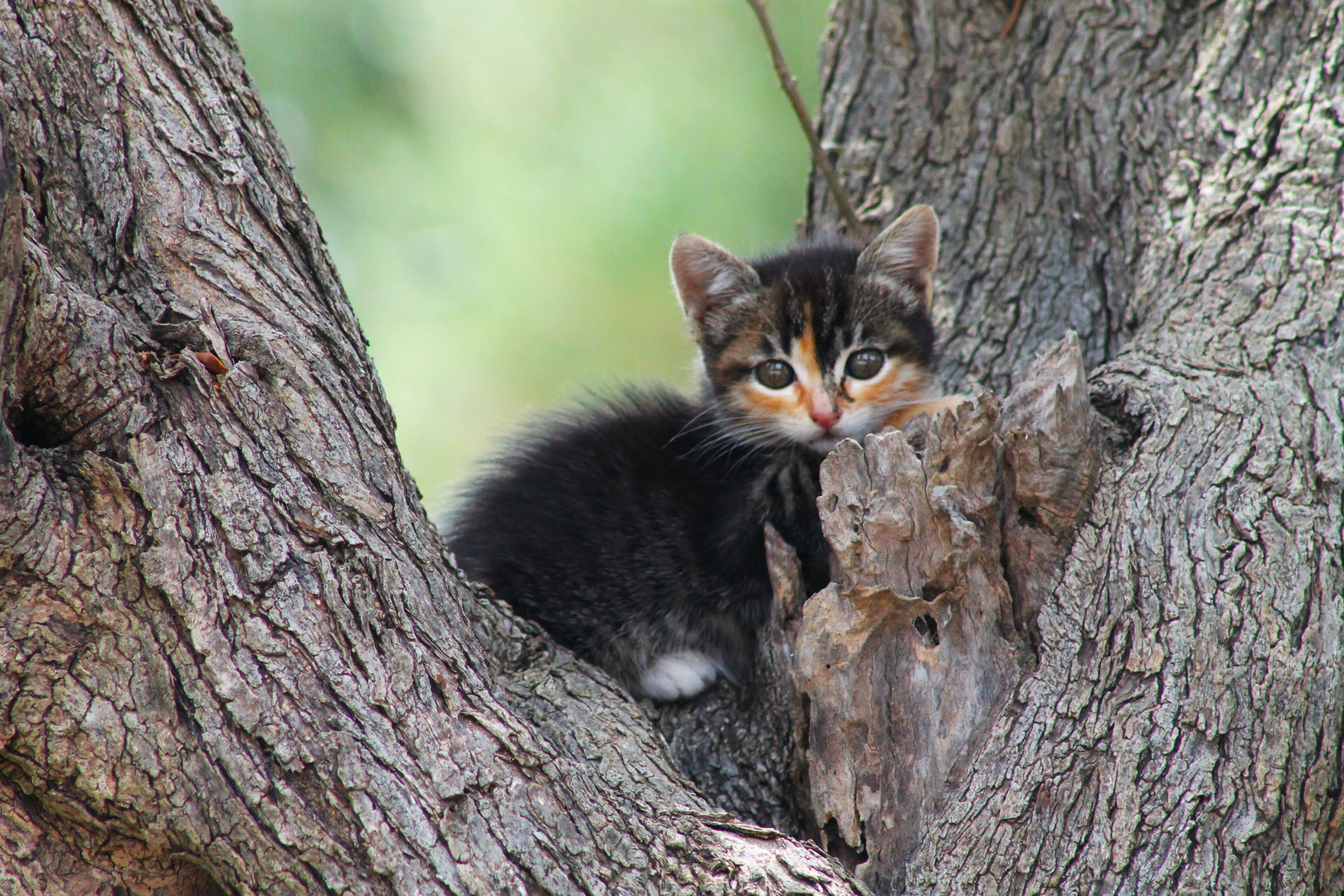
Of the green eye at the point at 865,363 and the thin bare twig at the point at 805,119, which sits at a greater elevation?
the thin bare twig at the point at 805,119

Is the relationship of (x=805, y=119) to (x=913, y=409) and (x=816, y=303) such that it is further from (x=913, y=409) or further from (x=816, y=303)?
(x=913, y=409)

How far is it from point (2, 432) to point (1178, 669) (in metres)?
1.80

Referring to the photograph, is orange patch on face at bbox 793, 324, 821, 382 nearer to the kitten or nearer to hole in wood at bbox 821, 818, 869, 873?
the kitten

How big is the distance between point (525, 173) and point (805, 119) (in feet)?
7.47

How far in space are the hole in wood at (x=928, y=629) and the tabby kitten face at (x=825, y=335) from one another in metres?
0.82

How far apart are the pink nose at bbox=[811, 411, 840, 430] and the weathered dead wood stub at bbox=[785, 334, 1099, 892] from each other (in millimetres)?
630

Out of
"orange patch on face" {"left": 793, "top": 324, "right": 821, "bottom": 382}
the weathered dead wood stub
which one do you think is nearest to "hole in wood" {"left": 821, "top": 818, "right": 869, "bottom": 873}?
the weathered dead wood stub

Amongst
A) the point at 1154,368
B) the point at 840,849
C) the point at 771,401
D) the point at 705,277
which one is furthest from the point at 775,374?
the point at 840,849

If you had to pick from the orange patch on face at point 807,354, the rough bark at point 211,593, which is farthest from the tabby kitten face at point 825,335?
the rough bark at point 211,593

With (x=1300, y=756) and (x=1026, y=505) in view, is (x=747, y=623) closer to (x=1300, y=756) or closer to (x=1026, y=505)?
(x=1026, y=505)

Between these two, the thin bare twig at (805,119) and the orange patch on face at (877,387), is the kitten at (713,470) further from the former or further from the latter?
the thin bare twig at (805,119)

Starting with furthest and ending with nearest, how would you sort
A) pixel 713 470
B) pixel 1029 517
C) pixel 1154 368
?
pixel 713 470
pixel 1154 368
pixel 1029 517

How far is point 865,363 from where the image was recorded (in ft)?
9.39

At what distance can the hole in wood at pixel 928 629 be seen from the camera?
1980 mm
